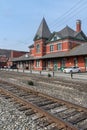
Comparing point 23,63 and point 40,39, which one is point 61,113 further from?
point 23,63

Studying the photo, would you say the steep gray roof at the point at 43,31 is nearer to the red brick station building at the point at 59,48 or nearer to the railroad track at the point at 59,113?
the red brick station building at the point at 59,48

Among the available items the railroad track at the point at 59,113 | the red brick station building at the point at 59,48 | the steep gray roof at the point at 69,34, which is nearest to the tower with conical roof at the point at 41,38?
the red brick station building at the point at 59,48

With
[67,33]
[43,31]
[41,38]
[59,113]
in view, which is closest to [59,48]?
[67,33]

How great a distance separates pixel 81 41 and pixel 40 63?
11967mm

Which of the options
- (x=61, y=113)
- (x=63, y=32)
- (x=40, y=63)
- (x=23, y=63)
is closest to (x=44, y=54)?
(x=40, y=63)

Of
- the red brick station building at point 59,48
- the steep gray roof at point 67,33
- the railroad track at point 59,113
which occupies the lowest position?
the railroad track at point 59,113

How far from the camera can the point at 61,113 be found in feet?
23.0

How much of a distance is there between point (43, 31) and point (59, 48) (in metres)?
8.56

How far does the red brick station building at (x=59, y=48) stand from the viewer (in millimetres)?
39469

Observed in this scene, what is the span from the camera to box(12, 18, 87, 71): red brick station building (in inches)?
1554

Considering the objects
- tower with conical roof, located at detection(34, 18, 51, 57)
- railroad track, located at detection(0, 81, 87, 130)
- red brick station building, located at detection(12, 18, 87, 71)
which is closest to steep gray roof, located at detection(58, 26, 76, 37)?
red brick station building, located at detection(12, 18, 87, 71)

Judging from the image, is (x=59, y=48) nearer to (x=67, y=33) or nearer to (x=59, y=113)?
(x=67, y=33)

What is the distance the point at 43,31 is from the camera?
169ft

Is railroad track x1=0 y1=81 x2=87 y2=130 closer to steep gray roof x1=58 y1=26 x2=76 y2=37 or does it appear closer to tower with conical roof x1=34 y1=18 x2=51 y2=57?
steep gray roof x1=58 y1=26 x2=76 y2=37
